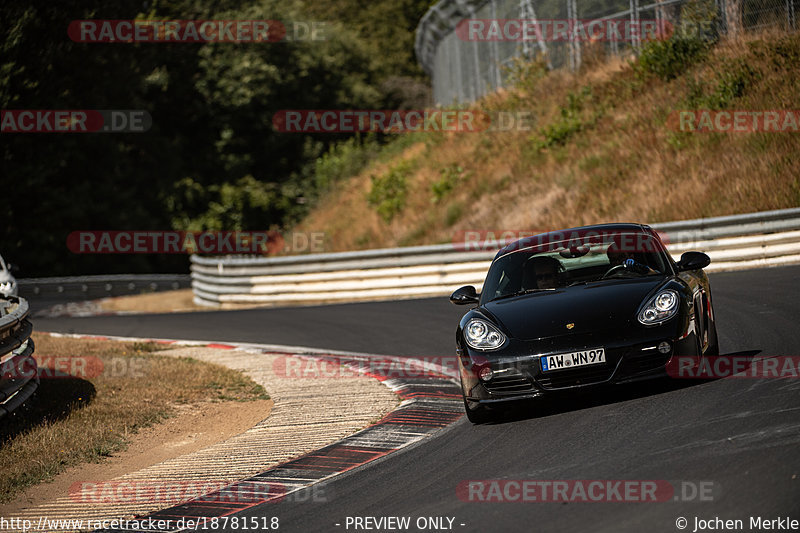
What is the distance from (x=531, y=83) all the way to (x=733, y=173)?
366 inches

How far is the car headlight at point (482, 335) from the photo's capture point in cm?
717

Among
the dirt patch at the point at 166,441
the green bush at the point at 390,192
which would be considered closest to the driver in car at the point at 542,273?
the dirt patch at the point at 166,441

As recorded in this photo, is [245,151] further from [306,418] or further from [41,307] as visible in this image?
[306,418]

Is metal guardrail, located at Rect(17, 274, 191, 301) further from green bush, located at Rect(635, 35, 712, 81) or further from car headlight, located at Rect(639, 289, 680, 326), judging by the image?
car headlight, located at Rect(639, 289, 680, 326)

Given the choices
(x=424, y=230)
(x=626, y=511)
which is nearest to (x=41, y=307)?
(x=424, y=230)

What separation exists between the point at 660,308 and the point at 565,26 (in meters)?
19.6

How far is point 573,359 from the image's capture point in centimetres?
675

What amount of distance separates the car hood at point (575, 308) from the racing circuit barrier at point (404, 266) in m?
8.79

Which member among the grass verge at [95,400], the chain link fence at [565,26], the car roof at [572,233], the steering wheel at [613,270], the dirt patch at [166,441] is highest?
the chain link fence at [565,26]

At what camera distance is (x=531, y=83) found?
26.8 metres

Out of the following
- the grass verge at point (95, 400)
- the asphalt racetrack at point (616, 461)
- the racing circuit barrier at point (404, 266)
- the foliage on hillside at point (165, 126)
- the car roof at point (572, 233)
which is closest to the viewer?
the asphalt racetrack at point (616, 461)

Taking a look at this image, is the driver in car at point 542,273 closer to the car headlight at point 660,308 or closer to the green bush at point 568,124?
the car headlight at point 660,308

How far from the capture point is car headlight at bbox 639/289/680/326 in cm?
689

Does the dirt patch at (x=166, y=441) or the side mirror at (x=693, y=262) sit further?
the side mirror at (x=693, y=262)
